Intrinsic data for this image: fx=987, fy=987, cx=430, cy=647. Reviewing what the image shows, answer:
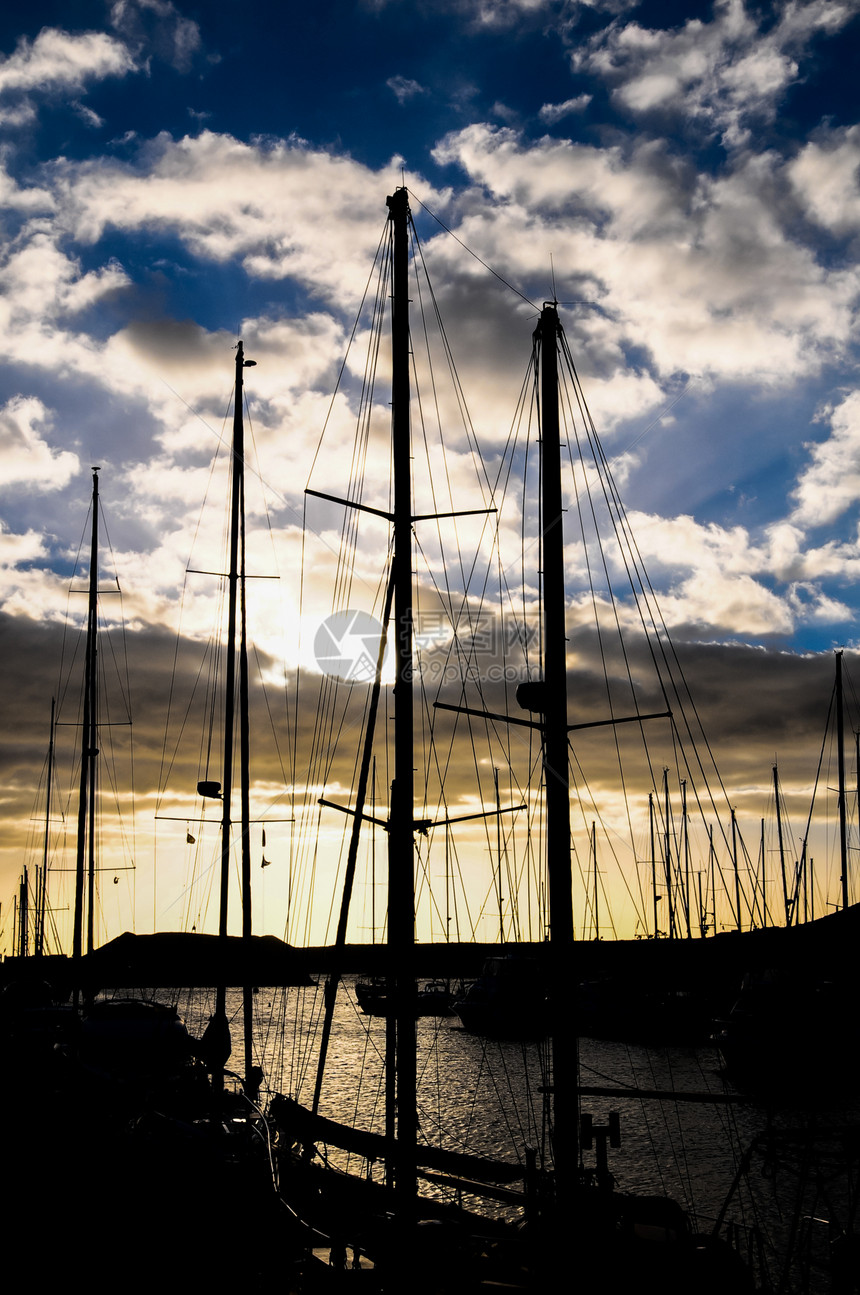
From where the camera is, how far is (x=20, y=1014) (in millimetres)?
32344

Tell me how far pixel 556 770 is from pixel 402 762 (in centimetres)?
246

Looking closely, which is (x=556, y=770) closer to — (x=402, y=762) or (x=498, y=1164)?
(x=402, y=762)

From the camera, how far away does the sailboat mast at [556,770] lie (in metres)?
12.2

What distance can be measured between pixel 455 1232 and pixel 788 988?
34.4m

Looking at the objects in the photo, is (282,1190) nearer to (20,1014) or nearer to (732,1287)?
(732,1287)

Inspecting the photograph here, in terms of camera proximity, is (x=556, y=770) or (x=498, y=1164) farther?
(x=498, y=1164)

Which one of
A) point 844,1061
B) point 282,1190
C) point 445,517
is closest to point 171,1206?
point 282,1190

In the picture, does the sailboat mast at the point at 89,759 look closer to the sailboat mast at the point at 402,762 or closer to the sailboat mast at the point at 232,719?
the sailboat mast at the point at 232,719

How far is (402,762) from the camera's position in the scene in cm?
1462

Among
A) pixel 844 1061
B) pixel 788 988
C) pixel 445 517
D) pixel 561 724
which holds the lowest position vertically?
pixel 844 1061

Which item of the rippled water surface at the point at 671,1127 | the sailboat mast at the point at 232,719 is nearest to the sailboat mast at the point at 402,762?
the rippled water surface at the point at 671,1127

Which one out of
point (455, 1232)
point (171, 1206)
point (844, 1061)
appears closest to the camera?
point (171, 1206)

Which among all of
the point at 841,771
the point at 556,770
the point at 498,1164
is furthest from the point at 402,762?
the point at 841,771

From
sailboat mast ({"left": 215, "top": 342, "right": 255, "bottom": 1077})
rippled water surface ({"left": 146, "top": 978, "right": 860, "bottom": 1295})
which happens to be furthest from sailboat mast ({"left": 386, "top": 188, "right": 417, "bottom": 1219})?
→ sailboat mast ({"left": 215, "top": 342, "right": 255, "bottom": 1077})
